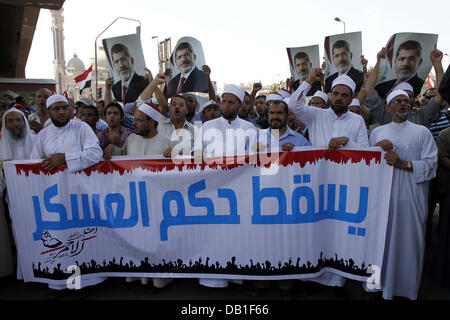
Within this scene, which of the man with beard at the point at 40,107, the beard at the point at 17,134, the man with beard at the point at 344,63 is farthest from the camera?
the man with beard at the point at 40,107

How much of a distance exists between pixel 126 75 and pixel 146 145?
207 centimetres

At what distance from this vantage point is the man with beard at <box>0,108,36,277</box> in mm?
3570

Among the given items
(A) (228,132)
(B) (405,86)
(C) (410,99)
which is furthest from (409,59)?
(A) (228,132)

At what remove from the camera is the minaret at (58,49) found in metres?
87.8

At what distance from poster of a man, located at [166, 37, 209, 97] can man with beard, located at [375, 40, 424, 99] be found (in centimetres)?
274

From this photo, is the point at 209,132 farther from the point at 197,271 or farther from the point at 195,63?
the point at 195,63

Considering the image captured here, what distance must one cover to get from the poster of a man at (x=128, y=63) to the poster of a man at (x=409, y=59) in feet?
11.5

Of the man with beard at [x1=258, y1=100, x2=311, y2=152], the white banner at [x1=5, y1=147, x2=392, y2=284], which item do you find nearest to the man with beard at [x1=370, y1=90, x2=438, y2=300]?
the white banner at [x1=5, y1=147, x2=392, y2=284]

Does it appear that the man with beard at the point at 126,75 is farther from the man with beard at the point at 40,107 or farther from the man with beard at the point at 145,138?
the man with beard at the point at 145,138

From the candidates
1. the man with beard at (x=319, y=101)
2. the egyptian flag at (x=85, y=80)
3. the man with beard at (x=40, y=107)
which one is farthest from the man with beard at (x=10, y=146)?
the egyptian flag at (x=85, y=80)

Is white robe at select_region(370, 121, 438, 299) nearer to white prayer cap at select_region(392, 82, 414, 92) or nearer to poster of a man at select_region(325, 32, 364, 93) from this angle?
white prayer cap at select_region(392, 82, 414, 92)

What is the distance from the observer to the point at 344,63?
500 cm
